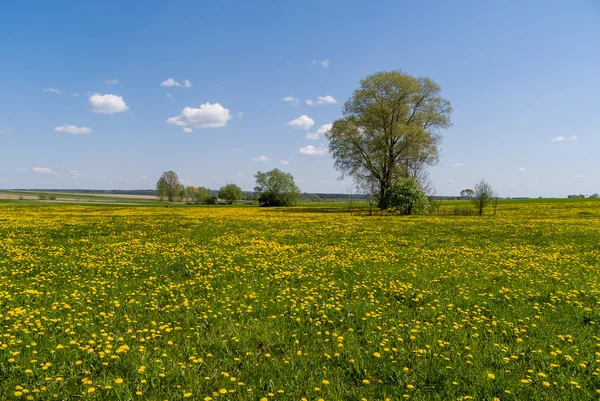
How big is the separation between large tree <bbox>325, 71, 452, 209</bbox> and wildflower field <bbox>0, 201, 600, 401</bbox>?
36870mm

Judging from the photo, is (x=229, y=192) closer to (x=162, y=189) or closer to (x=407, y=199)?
(x=162, y=189)

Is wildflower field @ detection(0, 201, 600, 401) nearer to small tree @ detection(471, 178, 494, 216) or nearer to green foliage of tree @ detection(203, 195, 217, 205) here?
small tree @ detection(471, 178, 494, 216)

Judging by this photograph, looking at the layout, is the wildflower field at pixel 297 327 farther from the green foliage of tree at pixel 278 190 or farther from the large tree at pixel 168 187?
the large tree at pixel 168 187

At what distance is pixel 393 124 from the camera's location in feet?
161

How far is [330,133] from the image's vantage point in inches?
2159

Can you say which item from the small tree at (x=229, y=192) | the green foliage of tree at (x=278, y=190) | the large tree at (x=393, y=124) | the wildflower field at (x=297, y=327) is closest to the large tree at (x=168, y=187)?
the small tree at (x=229, y=192)

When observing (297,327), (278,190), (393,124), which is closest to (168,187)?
(278,190)

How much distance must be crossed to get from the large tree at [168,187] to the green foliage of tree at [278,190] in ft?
182

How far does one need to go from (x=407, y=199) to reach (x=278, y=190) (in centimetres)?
5412

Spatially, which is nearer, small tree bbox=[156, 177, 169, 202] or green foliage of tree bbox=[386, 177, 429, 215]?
green foliage of tree bbox=[386, 177, 429, 215]

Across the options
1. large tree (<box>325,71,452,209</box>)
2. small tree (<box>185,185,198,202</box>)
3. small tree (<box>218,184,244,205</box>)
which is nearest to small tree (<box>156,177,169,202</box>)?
small tree (<box>185,185,198,202</box>)

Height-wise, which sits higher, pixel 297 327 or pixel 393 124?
pixel 393 124

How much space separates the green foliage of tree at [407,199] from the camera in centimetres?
4144

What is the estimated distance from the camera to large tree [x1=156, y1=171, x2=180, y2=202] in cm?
13300
